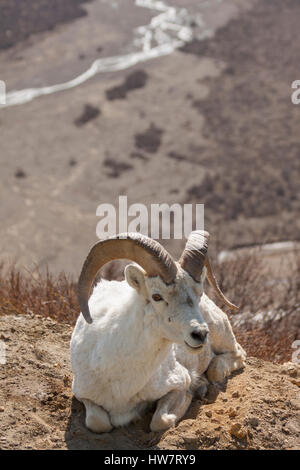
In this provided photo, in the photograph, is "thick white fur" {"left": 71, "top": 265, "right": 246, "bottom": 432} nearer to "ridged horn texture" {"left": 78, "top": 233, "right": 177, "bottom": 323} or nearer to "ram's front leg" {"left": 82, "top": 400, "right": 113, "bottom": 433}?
"ram's front leg" {"left": 82, "top": 400, "right": 113, "bottom": 433}

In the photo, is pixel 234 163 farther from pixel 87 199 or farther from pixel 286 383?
pixel 286 383

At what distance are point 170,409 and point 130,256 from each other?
199 cm

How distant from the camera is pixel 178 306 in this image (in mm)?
6785

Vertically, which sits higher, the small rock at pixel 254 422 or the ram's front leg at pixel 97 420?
the ram's front leg at pixel 97 420

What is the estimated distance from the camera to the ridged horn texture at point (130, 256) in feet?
22.2

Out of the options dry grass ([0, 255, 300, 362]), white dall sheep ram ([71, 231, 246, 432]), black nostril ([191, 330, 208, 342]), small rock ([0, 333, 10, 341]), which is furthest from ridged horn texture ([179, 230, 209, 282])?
dry grass ([0, 255, 300, 362])

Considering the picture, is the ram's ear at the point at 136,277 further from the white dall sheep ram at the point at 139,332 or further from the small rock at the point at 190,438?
the small rock at the point at 190,438

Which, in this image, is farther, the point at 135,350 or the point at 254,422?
the point at 254,422

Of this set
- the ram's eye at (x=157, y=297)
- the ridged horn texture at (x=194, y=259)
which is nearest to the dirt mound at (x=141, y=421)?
the ram's eye at (x=157, y=297)

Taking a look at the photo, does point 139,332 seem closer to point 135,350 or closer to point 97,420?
point 135,350

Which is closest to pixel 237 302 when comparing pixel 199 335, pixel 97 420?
pixel 97 420

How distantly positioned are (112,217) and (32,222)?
413cm

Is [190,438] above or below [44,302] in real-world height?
below

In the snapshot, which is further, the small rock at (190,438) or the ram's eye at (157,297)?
the small rock at (190,438)
